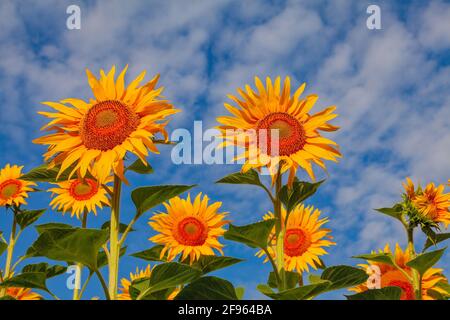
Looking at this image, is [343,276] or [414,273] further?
[414,273]

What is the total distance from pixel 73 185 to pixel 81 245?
3274 millimetres

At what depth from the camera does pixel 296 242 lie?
4879 millimetres

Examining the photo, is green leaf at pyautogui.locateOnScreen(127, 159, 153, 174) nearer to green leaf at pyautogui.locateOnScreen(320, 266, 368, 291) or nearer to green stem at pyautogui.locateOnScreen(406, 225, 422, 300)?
green leaf at pyautogui.locateOnScreen(320, 266, 368, 291)

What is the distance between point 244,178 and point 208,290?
76cm

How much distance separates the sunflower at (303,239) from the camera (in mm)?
4789

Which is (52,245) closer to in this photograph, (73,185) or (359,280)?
(359,280)

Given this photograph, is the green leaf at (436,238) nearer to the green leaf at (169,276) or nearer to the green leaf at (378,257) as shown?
the green leaf at (378,257)

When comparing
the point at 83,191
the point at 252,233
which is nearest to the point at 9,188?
the point at 83,191

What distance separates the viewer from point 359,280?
3059 millimetres

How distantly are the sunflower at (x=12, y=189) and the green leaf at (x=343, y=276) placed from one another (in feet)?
10.6

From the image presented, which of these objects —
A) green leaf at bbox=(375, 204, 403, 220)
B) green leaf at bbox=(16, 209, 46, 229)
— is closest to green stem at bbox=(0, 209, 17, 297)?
green leaf at bbox=(16, 209, 46, 229)

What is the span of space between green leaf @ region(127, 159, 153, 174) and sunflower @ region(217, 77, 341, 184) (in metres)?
0.48

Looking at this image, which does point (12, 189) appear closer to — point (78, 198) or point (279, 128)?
point (78, 198)
